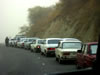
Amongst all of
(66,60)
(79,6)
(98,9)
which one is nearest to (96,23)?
(98,9)

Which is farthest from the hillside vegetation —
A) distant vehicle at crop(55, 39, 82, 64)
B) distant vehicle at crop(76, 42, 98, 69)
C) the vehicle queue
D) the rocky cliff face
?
distant vehicle at crop(76, 42, 98, 69)

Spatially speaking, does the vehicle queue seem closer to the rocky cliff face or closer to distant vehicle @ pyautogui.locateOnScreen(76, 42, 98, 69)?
distant vehicle @ pyautogui.locateOnScreen(76, 42, 98, 69)

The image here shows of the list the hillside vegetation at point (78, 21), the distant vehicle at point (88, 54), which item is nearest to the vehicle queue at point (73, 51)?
the distant vehicle at point (88, 54)

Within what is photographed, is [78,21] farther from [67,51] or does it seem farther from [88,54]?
[88,54]

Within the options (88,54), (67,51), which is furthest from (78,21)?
(88,54)

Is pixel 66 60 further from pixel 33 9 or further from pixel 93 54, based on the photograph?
pixel 33 9

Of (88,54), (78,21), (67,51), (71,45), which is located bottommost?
(67,51)

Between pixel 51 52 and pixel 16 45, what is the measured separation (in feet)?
105

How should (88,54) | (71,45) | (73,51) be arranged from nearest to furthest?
(88,54) → (73,51) → (71,45)

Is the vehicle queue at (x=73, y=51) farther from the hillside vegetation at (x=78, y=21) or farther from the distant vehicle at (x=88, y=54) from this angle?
the hillside vegetation at (x=78, y=21)

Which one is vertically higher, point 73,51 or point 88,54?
point 88,54

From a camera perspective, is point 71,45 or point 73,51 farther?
point 71,45

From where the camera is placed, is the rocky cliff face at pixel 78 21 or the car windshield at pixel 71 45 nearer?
the car windshield at pixel 71 45

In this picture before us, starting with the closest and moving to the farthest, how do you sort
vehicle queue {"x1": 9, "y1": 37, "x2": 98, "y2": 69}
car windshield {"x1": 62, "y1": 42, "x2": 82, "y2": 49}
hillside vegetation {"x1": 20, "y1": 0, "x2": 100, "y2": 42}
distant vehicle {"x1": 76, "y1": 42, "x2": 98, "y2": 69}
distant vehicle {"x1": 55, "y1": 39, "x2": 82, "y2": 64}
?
distant vehicle {"x1": 76, "y1": 42, "x2": 98, "y2": 69} < vehicle queue {"x1": 9, "y1": 37, "x2": 98, "y2": 69} < distant vehicle {"x1": 55, "y1": 39, "x2": 82, "y2": 64} < car windshield {"x1": 62, "y1": 42, "x2": 82, "y2": 49} < hillside vegetation {"x1": 20, "y1": 0, "x2": 100, "y2": 42}
